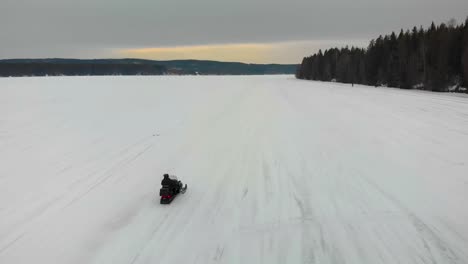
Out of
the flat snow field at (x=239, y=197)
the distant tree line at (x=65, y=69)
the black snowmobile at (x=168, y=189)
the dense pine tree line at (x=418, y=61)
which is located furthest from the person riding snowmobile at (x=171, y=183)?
the distant tree line at (x=65, y=69)

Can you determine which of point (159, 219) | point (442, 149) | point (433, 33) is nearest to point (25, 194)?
point (159, 219)

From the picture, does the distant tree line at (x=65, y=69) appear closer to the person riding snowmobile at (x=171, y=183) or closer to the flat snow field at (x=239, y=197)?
the flat snow field at (x=239, y=197)

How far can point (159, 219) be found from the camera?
5852mm

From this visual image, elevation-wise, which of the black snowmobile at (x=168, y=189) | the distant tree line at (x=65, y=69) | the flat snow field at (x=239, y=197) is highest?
the black snowmobile at (x=168, y=189)

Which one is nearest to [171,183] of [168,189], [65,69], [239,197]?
[168,189]

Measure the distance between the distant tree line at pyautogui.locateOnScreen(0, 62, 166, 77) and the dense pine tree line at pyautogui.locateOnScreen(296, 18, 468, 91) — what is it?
13953cm

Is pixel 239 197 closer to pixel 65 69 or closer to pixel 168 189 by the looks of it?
pixel 168 189

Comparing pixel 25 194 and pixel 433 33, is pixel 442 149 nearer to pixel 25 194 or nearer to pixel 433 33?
pixel 25 194

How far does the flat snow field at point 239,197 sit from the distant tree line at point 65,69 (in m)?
174

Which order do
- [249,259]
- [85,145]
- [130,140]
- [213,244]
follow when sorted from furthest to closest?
[130,140], [85,145], [213,244], [249,259]

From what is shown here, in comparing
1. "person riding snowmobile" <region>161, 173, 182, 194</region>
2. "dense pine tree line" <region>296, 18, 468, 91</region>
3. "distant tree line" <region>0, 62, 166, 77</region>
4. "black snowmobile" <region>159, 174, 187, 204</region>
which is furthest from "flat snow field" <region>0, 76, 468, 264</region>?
"distant tree line" <region>0, 62, 166, 77</region>

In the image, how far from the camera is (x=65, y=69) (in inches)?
7175

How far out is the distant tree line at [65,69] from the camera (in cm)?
16512

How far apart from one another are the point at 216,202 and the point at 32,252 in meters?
2.93
